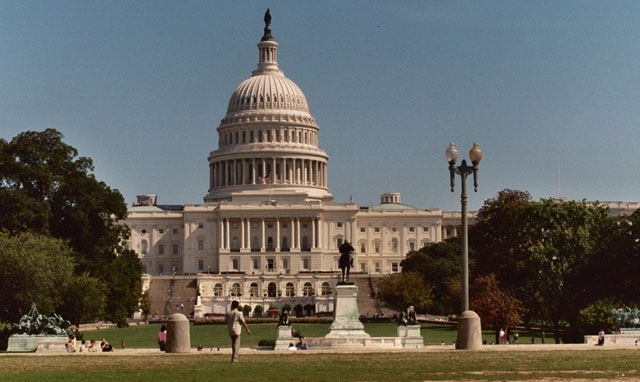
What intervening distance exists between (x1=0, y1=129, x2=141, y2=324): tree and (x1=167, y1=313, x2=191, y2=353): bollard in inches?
1289

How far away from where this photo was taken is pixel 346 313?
47.7 m

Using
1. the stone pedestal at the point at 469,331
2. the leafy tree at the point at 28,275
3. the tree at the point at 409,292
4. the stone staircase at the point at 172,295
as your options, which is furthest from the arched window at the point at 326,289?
the stone pedestal at the point at 469,331

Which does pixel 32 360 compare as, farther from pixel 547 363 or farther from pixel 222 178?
pixel 222 178

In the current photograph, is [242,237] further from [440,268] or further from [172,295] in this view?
[440,268]

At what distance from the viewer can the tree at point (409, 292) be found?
11638 cm

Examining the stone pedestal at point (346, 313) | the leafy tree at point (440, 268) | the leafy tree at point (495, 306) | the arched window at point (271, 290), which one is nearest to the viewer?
the stone pedestal at point (346, 313)

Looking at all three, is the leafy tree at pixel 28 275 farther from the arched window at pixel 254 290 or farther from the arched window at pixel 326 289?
the arched window at pixel 254 290

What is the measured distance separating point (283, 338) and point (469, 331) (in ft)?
37.7

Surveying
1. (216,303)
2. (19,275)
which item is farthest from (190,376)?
(216,303)

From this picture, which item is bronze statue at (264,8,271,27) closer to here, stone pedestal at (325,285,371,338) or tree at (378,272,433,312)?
tree at (378,272,433,312)

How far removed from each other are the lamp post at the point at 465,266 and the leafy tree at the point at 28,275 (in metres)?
25.5

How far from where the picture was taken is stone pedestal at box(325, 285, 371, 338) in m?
47.1

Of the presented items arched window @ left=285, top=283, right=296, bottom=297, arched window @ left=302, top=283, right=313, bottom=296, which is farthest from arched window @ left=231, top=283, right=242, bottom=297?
arched window @ left=302, top=283, right=313, bottom=296

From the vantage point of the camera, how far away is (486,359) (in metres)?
31.6
